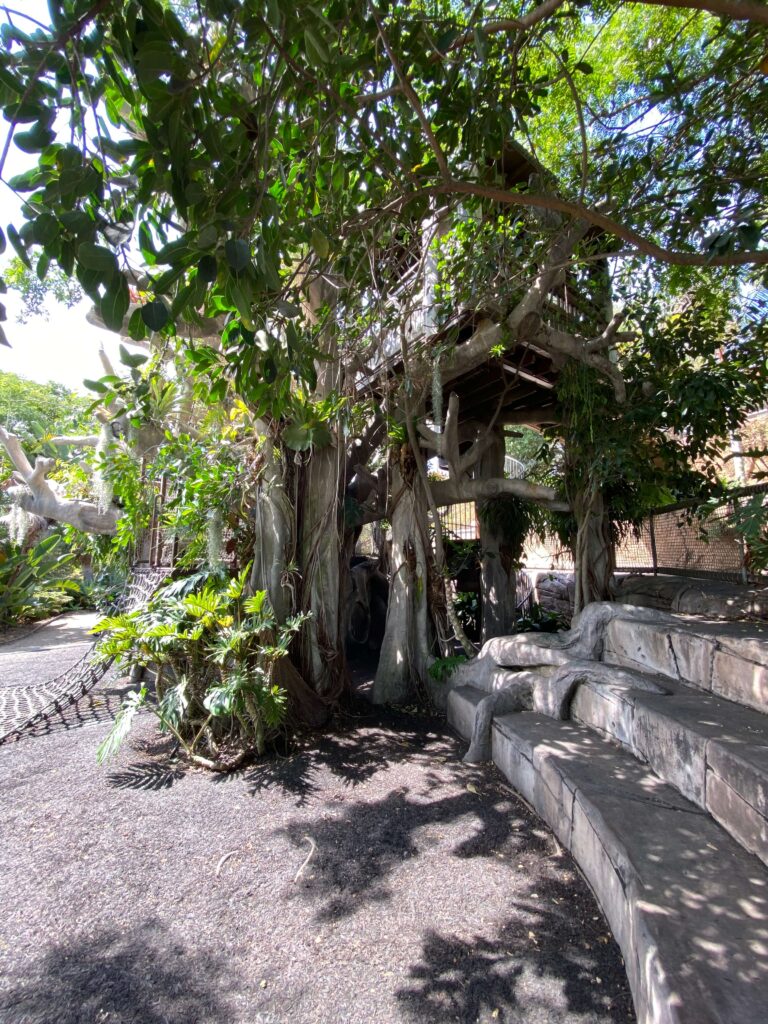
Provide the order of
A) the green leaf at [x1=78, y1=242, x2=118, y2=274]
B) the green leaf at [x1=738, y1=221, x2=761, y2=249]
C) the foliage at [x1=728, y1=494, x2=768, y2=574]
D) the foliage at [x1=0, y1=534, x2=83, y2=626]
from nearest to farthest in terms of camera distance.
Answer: the green leaf at [x1=78, y1=242, x2=118, y2=274] < the green leaf at [x1=738, y1=221, x2=761, y2=249] < the foliage at [x1=728, y1=494, x2=768, y2=574] < the foliage at [x1=0, y1=534, x2=83, y2=626]

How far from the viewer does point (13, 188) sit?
1.53 m

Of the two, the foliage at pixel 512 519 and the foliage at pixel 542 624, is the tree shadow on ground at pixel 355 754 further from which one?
the foliage at pixel 512 519

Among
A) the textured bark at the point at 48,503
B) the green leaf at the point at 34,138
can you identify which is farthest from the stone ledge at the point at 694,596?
the textured bark at the point at 48,503

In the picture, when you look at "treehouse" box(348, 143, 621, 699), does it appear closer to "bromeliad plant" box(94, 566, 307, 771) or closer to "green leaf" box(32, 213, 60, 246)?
"bromeliad plant" box(94, 566, 307, 771)

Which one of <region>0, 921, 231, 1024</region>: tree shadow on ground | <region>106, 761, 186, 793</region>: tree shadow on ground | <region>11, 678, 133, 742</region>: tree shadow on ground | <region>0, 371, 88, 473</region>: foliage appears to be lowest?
<region>0, 921, 231, 1024</region>: tree shadow on ground

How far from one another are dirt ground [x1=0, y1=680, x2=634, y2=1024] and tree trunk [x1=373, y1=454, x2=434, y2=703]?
1.56 metres

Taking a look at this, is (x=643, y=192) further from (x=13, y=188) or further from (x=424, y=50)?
(x=13, y=188)

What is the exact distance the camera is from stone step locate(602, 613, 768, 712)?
2.80 m

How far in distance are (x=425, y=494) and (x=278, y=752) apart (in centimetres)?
295

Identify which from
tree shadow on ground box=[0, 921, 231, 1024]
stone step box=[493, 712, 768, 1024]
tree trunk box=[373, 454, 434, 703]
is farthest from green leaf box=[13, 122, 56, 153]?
tree trunk box=[373, 454, 434, 703]

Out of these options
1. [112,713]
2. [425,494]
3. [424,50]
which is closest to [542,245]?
[424,50]

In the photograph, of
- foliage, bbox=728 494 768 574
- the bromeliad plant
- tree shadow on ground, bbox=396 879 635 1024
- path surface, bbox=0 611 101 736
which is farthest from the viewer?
path surface, bbox=0 611 101 736

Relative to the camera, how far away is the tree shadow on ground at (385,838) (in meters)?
2.51

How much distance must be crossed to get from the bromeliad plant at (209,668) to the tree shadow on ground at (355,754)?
0.25 m
